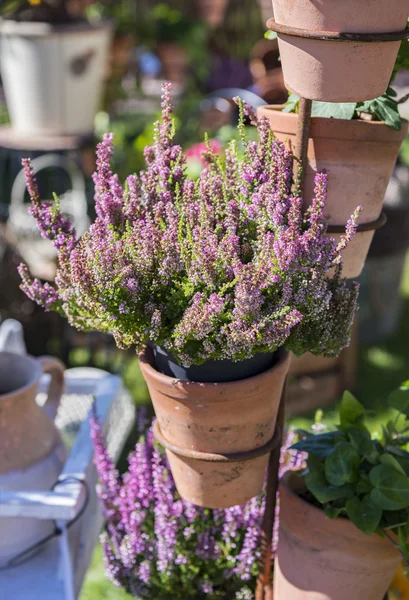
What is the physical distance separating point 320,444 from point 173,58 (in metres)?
5.44

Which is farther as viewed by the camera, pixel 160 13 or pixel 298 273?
pixel 160 13

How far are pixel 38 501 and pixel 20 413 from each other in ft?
0.66

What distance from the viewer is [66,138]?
11.6 feet

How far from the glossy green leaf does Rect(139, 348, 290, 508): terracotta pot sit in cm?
11

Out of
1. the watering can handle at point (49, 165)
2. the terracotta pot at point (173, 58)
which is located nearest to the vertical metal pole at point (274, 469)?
the watering can handle at point (49, 165)

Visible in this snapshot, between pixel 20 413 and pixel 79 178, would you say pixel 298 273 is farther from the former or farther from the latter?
pixel 79 178

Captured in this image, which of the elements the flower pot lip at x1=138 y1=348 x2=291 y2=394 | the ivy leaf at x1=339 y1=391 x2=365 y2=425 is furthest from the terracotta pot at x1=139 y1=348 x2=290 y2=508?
the ivy leaf at x1=339 y1=391 x2=365 y2=425

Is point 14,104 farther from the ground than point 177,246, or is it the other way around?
point 177,246

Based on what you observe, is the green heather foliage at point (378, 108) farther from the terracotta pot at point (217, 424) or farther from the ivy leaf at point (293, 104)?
the terracotta pot at point (217, 424)

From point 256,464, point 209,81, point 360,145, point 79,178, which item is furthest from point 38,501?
point 209,81

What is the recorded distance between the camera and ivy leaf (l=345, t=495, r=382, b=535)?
1.12 meters

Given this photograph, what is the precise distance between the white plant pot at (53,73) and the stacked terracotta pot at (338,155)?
94.6 inches

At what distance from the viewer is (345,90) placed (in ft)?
3.19

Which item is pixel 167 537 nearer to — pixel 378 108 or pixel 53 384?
pixel 53 384
